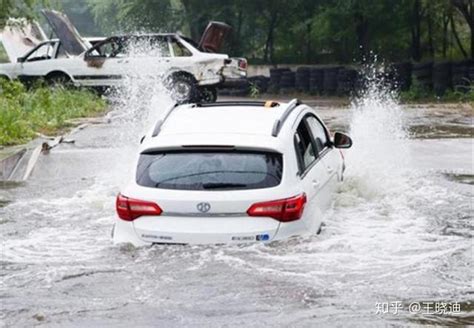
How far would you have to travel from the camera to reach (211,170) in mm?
8266

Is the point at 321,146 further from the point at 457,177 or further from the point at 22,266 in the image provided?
the point at 457,177

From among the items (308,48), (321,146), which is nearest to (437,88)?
(308,48)

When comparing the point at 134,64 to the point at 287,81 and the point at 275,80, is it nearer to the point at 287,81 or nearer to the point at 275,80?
the point at 287,81

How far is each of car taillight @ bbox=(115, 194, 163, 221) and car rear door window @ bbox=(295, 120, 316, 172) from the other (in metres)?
1.39

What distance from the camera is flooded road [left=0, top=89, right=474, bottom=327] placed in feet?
22.0

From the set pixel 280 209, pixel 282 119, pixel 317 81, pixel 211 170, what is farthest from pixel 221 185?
pixel 317 81

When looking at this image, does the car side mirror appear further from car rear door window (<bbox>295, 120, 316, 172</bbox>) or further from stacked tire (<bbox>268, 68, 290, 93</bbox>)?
stacked tire (<bbox>268, 68, 290, 93</bbox>)

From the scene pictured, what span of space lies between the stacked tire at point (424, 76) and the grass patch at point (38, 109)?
40.5 ft

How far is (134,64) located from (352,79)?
1192 centimetres

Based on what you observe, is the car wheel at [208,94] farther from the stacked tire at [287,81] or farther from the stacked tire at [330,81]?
the stacked tire at [287,81]

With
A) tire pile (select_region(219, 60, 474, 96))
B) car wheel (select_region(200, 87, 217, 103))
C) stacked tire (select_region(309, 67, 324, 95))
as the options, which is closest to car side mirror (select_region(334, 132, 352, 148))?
car wheel (select_region(200, 87, 217, 103))

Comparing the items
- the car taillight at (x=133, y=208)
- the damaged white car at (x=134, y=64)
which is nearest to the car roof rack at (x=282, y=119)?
the car taillight at (x=133, y=208)

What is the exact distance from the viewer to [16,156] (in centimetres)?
1606

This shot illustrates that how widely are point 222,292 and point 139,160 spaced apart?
1.83 meters
